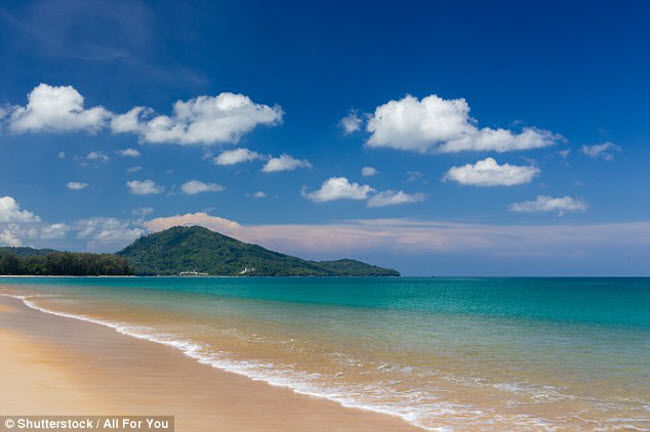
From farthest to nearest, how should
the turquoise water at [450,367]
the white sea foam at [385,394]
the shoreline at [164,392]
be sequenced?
1. the turquoise water at [450,367]
2. the white sea foam at [385,394]
3. the shoreline at [164,392]

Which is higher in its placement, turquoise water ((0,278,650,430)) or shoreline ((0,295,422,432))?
shoreline ((0,295,422,432))

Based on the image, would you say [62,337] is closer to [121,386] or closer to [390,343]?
[121,386]

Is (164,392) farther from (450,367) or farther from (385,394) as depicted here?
(450,367)

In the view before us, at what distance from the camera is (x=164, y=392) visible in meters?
11.8

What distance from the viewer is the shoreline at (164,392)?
9.77 metres

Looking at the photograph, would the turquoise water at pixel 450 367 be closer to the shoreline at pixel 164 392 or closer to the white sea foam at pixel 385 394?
the white sea foam at pixel 385 394

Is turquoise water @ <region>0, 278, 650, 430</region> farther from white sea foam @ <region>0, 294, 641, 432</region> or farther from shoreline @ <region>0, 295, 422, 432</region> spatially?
shoreline @ <region>0, 295, 422, 432</region>

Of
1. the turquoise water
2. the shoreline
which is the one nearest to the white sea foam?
the turquoise water

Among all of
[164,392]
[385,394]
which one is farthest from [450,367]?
[164,392]

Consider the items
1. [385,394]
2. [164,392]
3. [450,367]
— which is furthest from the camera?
[450,367]

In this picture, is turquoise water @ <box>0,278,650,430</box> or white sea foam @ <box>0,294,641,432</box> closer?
white sea foam @ <box>0,294,641,432</box>

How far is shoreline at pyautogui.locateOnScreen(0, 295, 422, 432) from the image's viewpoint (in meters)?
9.77

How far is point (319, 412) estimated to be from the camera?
34.7ft

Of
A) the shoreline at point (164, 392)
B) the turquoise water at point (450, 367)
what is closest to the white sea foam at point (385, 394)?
the turquoise water at point (450, 367)
